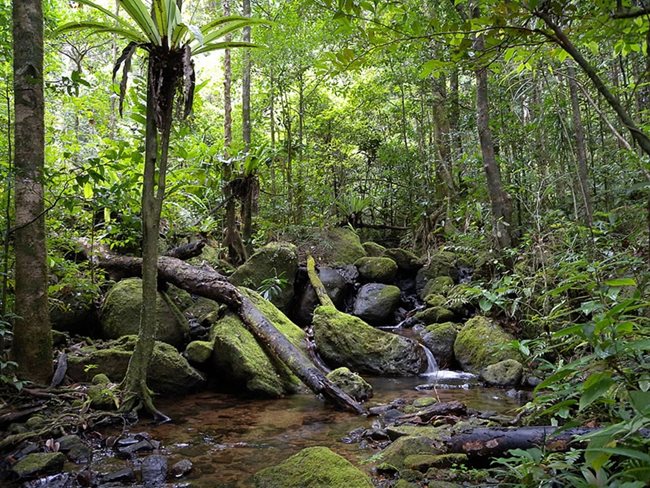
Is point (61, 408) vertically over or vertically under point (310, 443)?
over

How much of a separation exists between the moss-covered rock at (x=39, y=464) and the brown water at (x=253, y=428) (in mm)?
855

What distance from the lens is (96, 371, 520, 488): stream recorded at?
3.95m

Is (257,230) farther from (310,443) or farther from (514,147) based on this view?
(310,443)

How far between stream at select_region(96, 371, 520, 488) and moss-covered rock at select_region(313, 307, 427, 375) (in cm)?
33

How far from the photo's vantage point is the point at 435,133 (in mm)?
13219

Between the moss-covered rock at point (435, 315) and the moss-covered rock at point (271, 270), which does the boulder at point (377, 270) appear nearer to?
the moss-covered rock at point (435, 315)

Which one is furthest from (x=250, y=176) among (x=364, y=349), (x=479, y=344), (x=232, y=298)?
(x=479, y=344)

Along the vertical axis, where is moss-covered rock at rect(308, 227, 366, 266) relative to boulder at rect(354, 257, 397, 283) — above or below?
above

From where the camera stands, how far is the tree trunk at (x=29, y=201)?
457 cm

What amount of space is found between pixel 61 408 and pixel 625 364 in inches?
186

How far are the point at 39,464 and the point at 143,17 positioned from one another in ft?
12.5

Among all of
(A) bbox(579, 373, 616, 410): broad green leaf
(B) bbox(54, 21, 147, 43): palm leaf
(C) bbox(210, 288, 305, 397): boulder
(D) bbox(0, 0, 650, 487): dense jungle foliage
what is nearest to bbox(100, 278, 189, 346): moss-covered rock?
(D) bbox(0, 0, 650, 487): dense jungle foliage

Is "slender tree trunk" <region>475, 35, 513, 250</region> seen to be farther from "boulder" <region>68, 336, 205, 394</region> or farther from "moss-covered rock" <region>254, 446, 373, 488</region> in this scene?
"moss-covered rock" <region>254, 446, 373, 488</region>

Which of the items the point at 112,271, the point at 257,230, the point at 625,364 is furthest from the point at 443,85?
the point at 625,364
